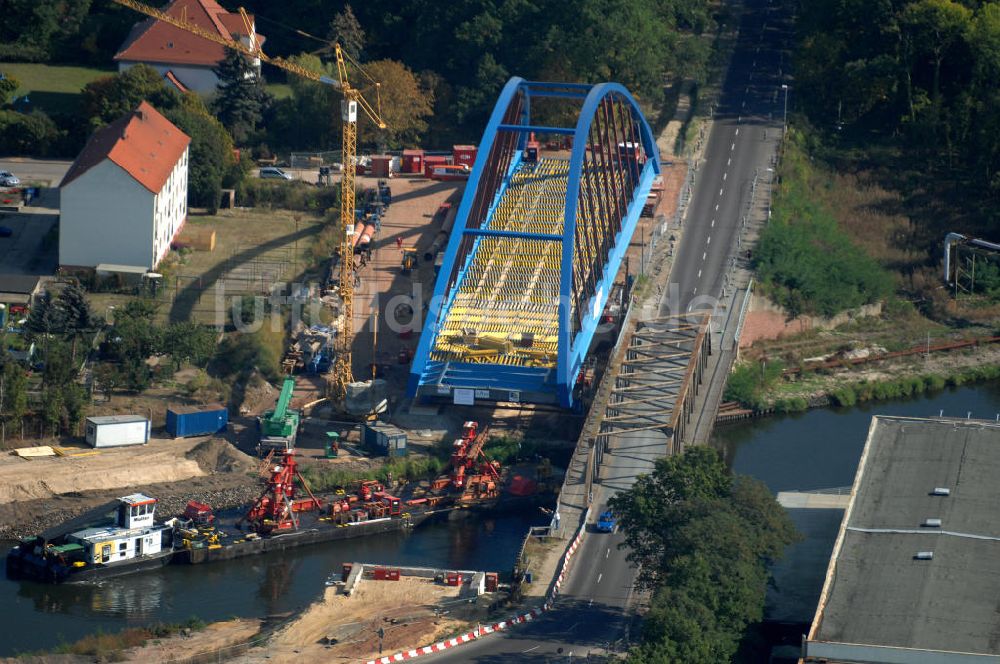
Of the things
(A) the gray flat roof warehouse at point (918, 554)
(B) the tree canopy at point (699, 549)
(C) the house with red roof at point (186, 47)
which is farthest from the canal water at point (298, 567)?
(C) the house with red roof at point (186, 47)

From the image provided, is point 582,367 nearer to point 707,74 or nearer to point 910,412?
point 910,412

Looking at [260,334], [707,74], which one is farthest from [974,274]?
[260,334]

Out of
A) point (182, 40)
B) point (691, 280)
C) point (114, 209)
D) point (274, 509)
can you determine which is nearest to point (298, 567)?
point (274, 509)

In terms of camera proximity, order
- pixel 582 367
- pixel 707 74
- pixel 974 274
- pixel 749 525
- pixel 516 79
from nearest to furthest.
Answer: pixel 749 525
pixel 582 367
pixel 516 79
pixel 974 274
pixel 707 74

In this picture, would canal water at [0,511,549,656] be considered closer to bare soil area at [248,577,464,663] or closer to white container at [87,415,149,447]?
bare soil area at [248,577,464,663]

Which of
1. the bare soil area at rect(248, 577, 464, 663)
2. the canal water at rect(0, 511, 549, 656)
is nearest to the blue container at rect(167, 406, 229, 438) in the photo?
the canal water at rect(0, 511, 549, 656)
